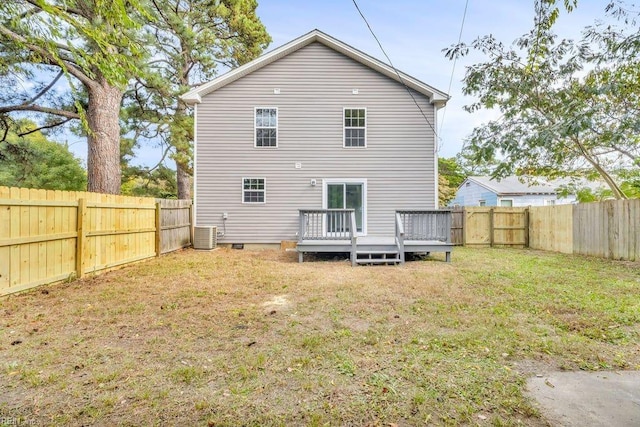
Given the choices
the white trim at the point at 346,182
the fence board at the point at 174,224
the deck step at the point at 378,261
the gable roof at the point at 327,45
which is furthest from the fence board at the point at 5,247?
the white trim at the point at 346,182

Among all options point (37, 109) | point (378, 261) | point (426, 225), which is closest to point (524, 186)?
point (426, 225)

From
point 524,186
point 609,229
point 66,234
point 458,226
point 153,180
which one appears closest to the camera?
point 66,234

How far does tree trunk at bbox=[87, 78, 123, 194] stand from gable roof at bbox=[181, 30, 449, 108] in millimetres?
2343

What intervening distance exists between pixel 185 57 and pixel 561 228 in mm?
16188

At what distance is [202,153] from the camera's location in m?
10.8

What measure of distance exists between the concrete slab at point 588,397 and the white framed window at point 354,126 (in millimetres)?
9123

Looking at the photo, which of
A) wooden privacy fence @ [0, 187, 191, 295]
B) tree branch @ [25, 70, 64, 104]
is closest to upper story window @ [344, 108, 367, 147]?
wooden privacy fence @ [0, 187, 191, 295]

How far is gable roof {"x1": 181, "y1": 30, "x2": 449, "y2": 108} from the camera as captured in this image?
34.5 feet

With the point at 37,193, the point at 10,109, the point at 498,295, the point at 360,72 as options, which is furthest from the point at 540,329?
the point at 10,109

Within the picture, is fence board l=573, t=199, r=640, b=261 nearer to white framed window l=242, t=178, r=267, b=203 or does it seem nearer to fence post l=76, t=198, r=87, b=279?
white framed window l=242, t=178, r=267, b=203

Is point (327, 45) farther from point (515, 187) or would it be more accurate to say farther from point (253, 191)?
point (515, 187)

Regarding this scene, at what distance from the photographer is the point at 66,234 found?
5590 millimetres

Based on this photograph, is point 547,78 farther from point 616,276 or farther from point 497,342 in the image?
point 497,342

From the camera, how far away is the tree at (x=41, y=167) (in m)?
12.4
